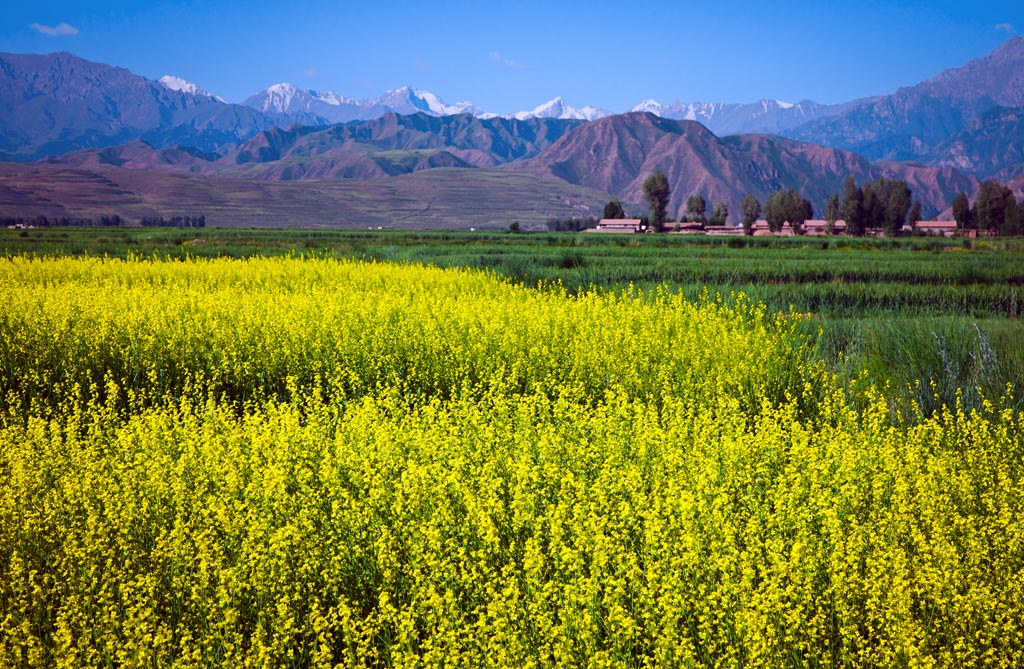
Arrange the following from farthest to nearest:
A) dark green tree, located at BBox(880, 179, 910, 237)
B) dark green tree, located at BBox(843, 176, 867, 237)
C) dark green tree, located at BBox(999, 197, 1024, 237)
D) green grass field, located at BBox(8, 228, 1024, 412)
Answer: dark green tree, located at BBox(880, 179, 910, 237)
dark green tree, located at BBox(843, 176, 867, 237)
dark green tree, located at BBox(999, 197, 1024, 237)
green grass field, located at BBox(8, 228, 1024, 412)

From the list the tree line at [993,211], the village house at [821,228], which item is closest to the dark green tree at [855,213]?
the village house at [821,228]

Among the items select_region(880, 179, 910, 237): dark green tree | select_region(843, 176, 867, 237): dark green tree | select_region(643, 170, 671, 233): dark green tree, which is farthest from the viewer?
select_region(643, 170, 671, 233): dark green tree

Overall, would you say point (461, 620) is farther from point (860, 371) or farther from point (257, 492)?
point (860, 371)

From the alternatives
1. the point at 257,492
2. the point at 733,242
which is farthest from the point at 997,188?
the point at 257,492

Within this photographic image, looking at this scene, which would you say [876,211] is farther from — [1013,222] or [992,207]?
[1013,222]

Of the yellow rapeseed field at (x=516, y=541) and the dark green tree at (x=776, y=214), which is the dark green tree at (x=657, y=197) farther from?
the yellow rapeseed field at (x=516, y=541)

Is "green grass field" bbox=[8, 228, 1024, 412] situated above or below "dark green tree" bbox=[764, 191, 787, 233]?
below

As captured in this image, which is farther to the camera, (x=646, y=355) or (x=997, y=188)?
(x=997, y=188)

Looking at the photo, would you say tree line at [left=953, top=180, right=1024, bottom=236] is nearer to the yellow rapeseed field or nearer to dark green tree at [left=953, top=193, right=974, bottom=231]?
dark green tree at [left=953, top=193, right=974, bottom=231]

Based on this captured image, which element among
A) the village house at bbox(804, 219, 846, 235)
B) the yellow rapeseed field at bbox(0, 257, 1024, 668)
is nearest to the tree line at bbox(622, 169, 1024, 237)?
the village house at bbox(804, 219, 846, 235)

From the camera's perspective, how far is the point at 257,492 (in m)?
5.00

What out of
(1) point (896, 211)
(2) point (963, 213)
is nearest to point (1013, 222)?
(2) point (963, 213)

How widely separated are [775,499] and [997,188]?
139837mm

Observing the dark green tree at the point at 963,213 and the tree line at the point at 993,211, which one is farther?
the dark green tree at the point at 963,213
